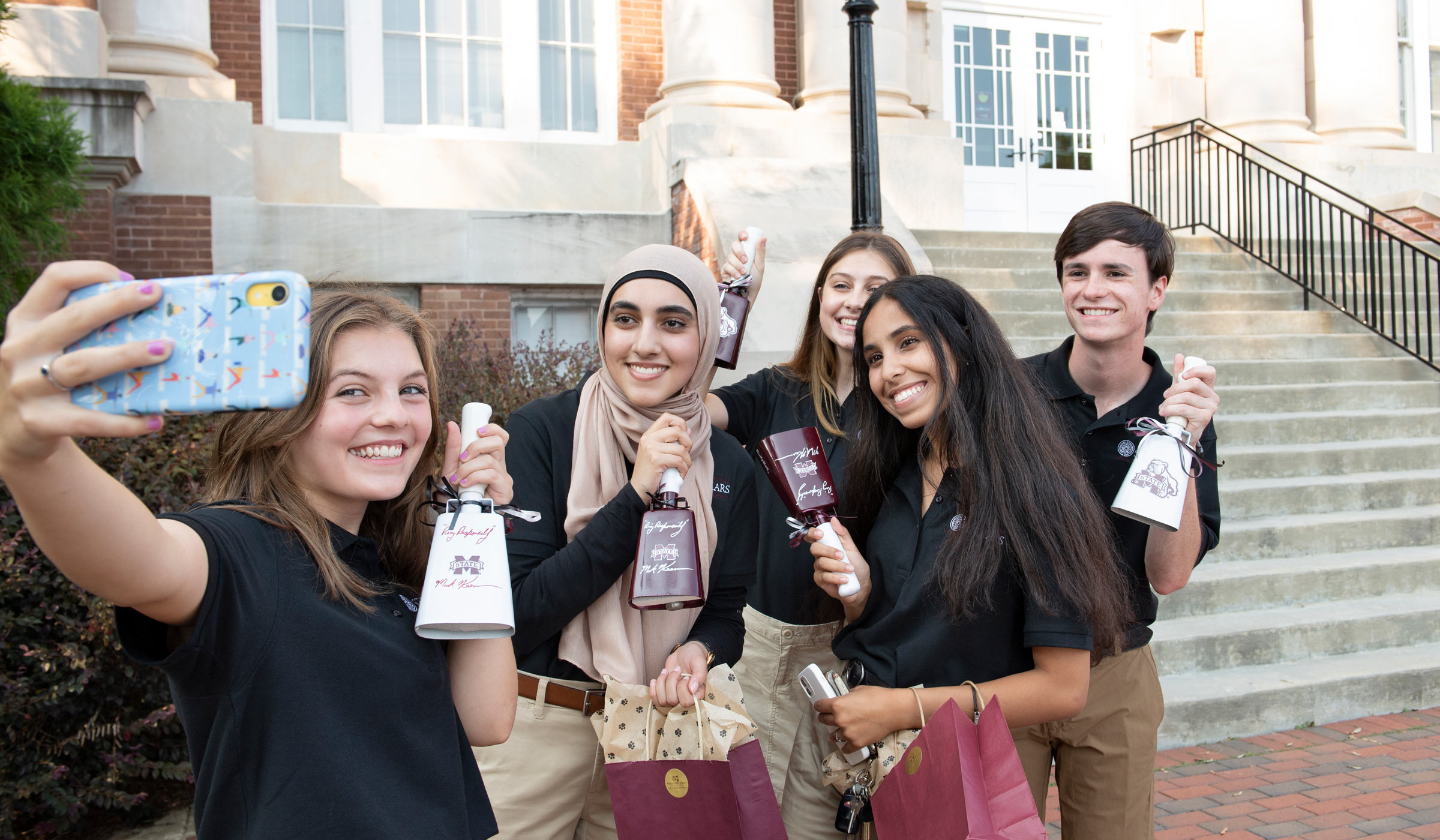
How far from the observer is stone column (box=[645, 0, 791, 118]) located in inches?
365

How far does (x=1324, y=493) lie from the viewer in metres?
6.84

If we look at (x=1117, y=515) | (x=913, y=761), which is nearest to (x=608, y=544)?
(x=913, y=761)

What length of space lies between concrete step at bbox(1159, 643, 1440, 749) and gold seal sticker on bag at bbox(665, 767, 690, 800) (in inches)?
140

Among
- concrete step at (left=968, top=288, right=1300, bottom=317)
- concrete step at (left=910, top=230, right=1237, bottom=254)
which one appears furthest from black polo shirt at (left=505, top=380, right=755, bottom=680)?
concrete step at (left=910, top=230, right=1237, bottom=254)

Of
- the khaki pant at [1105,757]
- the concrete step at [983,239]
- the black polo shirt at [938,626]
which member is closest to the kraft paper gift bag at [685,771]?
A: the black polo shirt at [938,626]

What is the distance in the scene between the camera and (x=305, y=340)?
1.25 m

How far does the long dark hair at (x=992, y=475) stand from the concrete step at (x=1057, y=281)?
5742mm

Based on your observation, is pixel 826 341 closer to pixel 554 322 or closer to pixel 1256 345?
pixel 554 322

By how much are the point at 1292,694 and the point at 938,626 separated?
3869 mm

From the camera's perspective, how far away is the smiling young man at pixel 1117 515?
2617 millimetres

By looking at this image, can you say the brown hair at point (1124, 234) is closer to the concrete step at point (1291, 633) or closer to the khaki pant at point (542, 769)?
the khaki pant at point (542, 769)

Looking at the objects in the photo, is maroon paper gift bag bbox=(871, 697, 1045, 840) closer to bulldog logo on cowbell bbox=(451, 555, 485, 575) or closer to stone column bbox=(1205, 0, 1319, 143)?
bulldog logo on cowbell bbox=(451, 555, 485, 575)

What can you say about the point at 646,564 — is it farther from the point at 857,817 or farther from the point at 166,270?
the point at 166,270

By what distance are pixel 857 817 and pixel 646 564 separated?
779mm
